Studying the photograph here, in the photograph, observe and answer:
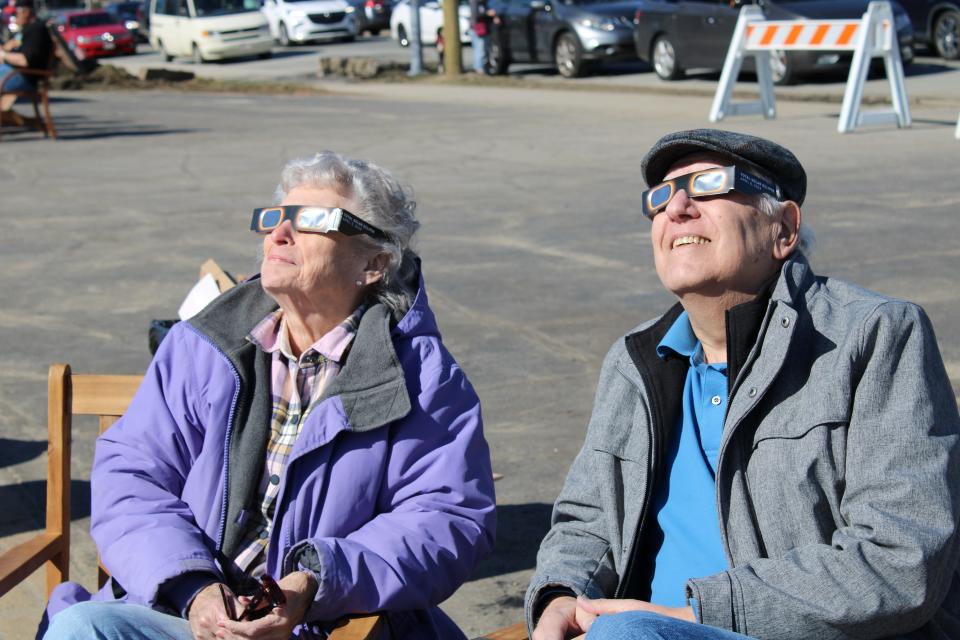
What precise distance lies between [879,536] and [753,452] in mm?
267

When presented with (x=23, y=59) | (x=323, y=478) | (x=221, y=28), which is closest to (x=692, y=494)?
(x=323, y=478)

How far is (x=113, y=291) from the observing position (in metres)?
8.28

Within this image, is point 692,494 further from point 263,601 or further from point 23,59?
point 23,59

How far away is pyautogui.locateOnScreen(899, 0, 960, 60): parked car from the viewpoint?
73.0 ft

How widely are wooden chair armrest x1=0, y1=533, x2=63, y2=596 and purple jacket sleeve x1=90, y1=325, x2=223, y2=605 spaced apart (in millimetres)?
173

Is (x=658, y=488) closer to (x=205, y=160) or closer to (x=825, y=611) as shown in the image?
(x=825, y=611)

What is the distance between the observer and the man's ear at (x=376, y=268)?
3158mm

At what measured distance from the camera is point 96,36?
4247cm

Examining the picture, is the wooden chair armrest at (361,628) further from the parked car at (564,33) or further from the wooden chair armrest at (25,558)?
the parked car at (564,33)

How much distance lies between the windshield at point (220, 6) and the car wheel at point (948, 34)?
723 inches

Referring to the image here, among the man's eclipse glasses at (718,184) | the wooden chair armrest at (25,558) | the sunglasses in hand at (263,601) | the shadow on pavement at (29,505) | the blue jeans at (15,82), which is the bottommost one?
the shadow on pavement at (29,505)

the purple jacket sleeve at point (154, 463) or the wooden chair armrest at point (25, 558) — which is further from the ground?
the purple jacket sleeve at point (154, 463)

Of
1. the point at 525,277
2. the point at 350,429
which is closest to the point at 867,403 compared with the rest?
the point at 350,429

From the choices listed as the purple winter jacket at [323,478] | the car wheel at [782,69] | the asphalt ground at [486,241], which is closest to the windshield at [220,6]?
the asphalt ground at [486,241]
